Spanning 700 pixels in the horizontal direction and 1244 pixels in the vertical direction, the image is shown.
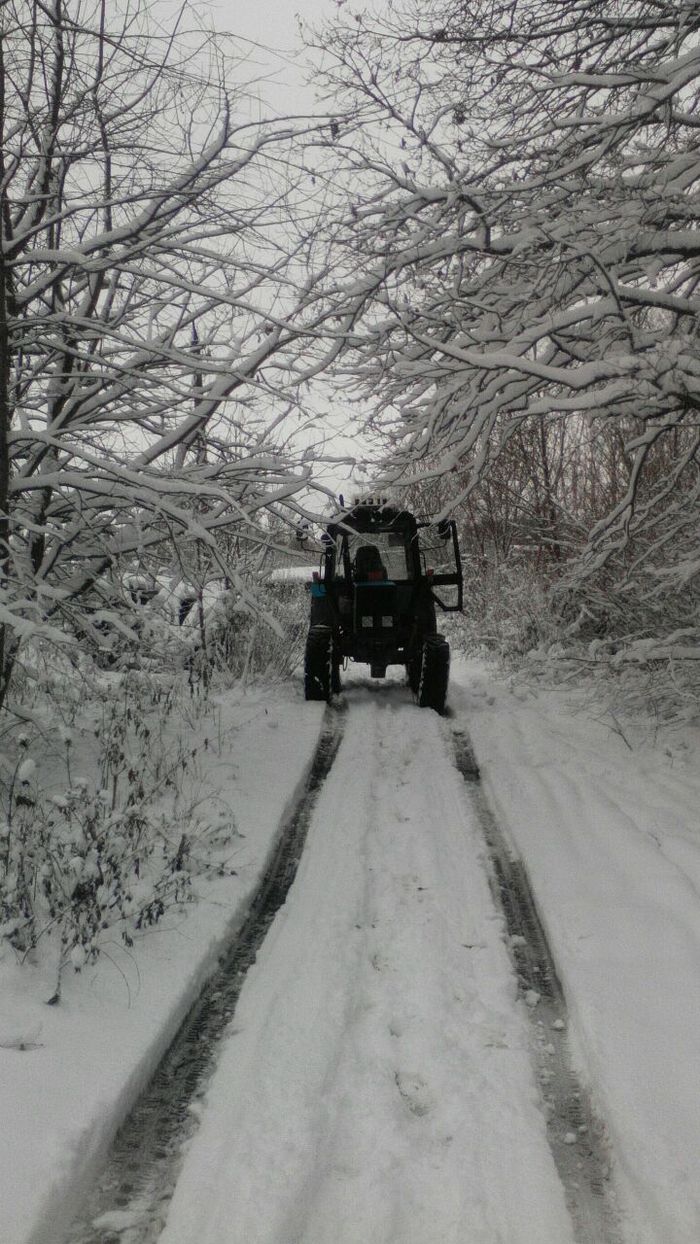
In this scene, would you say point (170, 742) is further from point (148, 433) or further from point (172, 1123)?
point (172, 1123)

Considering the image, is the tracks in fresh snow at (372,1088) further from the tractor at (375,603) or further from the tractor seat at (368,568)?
the tractor seat at (368,568)

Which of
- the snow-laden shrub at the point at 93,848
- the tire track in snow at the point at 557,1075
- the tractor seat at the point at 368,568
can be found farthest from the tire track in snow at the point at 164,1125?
the tractor seat at the point at 368,568

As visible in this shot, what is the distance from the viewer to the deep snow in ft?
7.43

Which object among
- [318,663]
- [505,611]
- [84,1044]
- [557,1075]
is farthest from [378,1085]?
[505,611]

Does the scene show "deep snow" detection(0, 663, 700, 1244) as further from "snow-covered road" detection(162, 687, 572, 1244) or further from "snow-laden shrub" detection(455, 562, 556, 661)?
"snow-laden shrub" detection(455, 562, 556, 661)

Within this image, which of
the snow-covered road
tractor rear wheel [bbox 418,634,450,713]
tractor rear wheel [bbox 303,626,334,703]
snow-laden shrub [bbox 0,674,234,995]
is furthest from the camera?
tractor rear wheel [bbox 303,626,334,703]

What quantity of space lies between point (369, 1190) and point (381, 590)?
27.5 ft

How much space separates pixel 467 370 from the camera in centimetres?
567

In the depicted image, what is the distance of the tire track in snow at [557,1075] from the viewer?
2303 millimetres

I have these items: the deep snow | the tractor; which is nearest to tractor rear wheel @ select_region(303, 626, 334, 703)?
the tractor

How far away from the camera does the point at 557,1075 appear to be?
9.50 ft

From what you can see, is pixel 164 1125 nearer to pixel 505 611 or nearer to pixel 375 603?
pixel 375 603

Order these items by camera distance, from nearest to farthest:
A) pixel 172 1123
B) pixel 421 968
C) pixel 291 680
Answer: pixel 172 1123, pixel 421 968, pixel 291 680

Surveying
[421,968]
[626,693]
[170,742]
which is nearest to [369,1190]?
[421,968]
